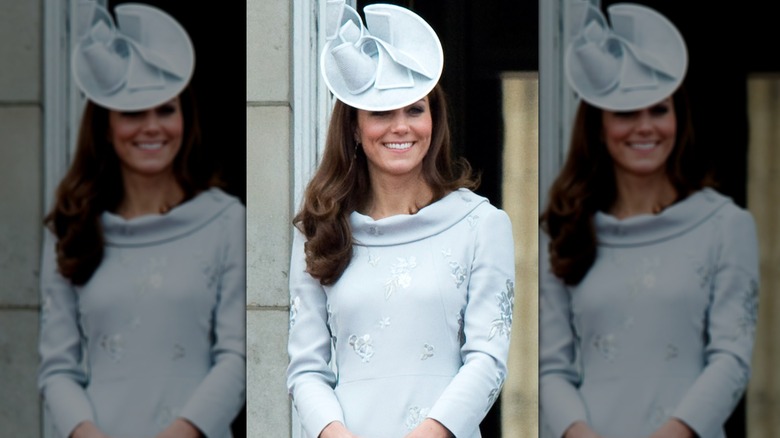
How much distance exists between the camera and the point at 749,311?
412 centimetres

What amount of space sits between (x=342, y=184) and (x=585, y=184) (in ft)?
2.79

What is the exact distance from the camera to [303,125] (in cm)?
535

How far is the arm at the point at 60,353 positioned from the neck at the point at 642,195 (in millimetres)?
1645

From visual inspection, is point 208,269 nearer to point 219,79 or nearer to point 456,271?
point 219,79

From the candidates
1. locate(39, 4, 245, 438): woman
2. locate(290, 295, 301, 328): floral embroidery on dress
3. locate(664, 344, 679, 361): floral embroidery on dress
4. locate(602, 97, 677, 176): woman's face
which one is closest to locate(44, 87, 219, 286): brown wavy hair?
locate(39, 4, 245, 438): woman

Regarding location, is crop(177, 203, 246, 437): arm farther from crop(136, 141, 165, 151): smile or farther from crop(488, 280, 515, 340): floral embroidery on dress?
crop(488, 280, 515, 340): floral embroidery on dress

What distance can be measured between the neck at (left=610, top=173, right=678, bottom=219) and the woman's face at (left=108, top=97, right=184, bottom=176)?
4.27 feet

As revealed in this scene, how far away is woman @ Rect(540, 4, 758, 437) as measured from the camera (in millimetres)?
4027

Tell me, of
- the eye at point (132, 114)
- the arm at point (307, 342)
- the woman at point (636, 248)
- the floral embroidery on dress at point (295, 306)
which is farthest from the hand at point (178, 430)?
the woman at point (636, 248)

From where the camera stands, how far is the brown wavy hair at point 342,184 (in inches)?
175

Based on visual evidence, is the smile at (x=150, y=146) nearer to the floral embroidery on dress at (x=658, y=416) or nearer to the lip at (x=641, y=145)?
the lip at (x=641, y=145)

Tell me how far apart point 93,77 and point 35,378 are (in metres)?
0.92

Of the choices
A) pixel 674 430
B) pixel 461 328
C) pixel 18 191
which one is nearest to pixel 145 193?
pixel 18 191

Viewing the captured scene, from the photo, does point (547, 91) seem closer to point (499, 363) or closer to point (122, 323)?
point (499, 363)
